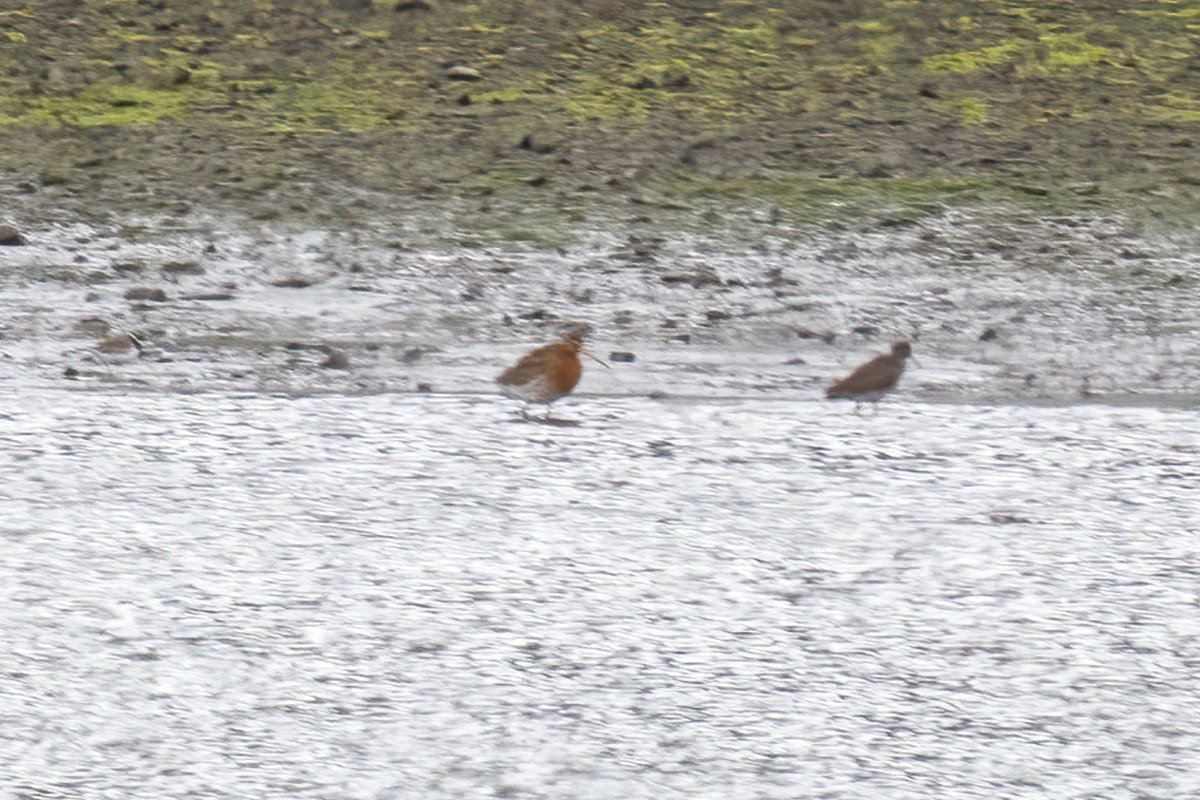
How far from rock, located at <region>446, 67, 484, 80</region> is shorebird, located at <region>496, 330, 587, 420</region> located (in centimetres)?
423

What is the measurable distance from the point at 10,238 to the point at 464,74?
304 cm

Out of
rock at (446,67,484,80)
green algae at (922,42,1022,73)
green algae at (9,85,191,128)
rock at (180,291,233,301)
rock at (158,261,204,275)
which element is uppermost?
green algae at (922,42,1022,73)

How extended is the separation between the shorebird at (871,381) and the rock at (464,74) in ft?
14.4

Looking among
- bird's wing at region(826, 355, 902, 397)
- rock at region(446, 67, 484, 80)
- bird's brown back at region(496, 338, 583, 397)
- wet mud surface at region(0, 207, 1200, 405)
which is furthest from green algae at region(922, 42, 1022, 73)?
bird's brown back at region(496, 338, 583, 397)

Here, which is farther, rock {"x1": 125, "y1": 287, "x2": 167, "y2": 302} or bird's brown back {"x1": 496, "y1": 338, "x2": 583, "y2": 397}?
rock {"x1": 125, "y1": 287, "x2": 167, "y2": 302}

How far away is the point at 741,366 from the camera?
691cm

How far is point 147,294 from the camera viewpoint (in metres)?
7.48

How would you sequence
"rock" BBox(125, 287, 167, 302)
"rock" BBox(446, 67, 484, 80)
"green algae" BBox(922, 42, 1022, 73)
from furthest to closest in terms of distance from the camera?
"green algae" BBox(922, 42, 1022, 73)
"rock" BBox(446, 67, 484, 80)
"rock" BBox(125, 287, 167, 302)

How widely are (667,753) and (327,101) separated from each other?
20.9 feet

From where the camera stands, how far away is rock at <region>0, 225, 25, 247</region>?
26.2 feet

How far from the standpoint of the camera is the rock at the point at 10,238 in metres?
8.00

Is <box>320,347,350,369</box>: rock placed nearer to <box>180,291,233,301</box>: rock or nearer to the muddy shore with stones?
the muddy shore with stones

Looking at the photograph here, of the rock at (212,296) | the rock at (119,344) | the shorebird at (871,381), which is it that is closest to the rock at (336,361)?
the rock at (119,344)

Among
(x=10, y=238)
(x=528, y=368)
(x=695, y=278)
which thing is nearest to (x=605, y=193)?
(x=695, y=278)
